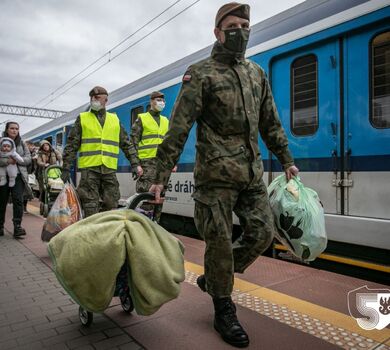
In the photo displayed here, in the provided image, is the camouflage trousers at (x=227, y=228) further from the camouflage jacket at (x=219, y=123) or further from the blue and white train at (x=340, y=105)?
the blue and white train at (x=340, y=105)

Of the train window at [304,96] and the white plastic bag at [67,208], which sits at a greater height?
the train window at [304,96]

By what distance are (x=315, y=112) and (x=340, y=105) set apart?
33cm

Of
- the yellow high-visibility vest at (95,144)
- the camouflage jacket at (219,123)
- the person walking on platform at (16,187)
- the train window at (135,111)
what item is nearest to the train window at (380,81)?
the camouflage jacket at (219,123)

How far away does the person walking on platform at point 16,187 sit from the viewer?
596 centimetres

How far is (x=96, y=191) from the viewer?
443 centimetres

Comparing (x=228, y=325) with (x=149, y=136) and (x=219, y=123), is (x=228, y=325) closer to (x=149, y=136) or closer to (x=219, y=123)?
(x=219, y=123)

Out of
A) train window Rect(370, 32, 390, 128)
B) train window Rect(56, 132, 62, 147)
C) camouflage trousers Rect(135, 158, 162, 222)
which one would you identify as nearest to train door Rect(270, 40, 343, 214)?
train window Rect(370, 32, 390, 128)

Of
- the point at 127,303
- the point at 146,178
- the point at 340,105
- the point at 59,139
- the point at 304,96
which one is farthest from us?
the point at 59,139

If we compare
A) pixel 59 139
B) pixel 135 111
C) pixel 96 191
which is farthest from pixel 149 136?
pixel 59 139

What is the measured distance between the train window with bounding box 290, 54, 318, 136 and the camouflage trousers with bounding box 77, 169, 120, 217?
2245mm

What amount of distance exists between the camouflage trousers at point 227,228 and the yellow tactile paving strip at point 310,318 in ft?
1.84

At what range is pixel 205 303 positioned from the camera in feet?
9.98

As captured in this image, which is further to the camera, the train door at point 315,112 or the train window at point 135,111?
the train window at point 135,111

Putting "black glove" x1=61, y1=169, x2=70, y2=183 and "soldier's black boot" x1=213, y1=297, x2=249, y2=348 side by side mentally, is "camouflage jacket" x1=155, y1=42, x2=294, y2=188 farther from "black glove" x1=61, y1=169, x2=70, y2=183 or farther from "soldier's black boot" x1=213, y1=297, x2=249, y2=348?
"black glove" x1=61, y1=169, x2=70, y2=183
